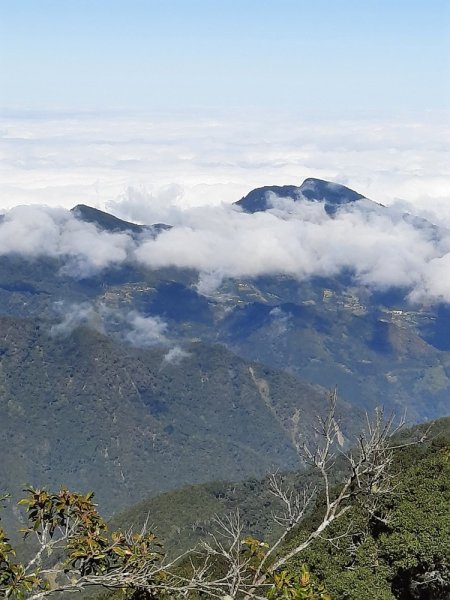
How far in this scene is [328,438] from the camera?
22.4 meters

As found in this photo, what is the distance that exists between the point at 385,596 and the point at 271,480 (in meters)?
14.4

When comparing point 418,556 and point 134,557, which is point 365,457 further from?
point 418,556

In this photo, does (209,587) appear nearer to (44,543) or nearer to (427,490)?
(44,543)

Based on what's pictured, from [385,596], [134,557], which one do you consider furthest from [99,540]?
[385,596]

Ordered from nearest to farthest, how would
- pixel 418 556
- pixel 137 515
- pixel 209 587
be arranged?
pixel 209 587
pixel 418 556
pixel 137 515

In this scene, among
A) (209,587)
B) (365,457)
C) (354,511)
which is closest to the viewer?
(209,587)

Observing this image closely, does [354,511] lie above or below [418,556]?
below

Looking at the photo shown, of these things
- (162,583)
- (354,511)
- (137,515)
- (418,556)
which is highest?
(162,583)

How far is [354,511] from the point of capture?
46.1 m

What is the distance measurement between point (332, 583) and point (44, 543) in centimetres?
2097

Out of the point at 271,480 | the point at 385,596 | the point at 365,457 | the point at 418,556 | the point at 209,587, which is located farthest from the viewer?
the point at 418,556

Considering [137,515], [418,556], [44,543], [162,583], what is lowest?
[137,515]

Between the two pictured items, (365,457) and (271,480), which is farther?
(271,480)

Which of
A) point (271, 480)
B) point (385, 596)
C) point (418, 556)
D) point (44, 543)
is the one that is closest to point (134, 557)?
point (44, 543)
